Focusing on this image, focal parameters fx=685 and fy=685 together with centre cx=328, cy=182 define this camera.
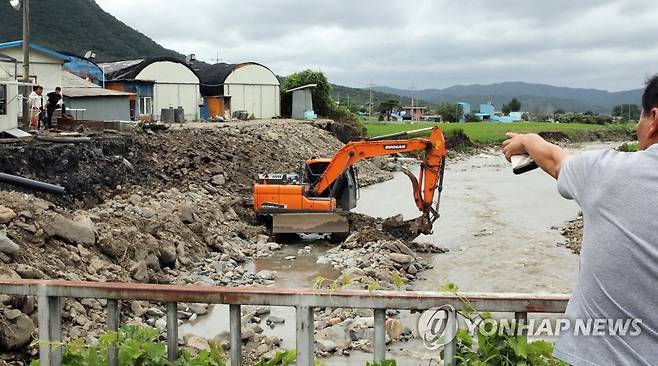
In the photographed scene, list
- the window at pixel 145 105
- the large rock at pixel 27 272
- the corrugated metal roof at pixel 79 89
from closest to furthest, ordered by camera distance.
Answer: the large rock at pixel 27 272 → the corrugated metal roof at pixel 79 89 → the window at pixel 145 105

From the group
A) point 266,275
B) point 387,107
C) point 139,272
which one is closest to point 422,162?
Result: point 266,275

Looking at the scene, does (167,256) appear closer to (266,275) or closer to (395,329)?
(266,275)

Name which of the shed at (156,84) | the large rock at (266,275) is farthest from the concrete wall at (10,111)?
the shed at (156,84)

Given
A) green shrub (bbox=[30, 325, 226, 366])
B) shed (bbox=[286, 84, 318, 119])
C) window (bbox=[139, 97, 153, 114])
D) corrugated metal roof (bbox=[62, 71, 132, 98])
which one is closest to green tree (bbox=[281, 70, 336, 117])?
shed (bbox=[286, 84, 318, 119])

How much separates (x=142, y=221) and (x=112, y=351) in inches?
452

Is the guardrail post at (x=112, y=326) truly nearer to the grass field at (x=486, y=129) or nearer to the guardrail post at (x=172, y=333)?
the guardrail post at (x=172, y=333)

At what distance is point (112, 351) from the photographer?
3.28 metres

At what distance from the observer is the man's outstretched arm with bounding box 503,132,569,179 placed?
2371 mm

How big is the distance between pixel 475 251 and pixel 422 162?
265cm

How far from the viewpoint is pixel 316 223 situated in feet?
54.3

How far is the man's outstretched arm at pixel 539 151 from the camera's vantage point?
2371 millimetres

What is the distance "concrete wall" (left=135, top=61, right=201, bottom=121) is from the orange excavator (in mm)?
18948

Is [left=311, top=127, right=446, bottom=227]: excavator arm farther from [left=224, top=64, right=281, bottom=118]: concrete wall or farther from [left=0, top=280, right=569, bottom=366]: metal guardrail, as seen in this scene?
[left=224, top=64, right=281, bottom=118]: concrete wall

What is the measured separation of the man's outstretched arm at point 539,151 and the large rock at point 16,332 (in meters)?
5.78
